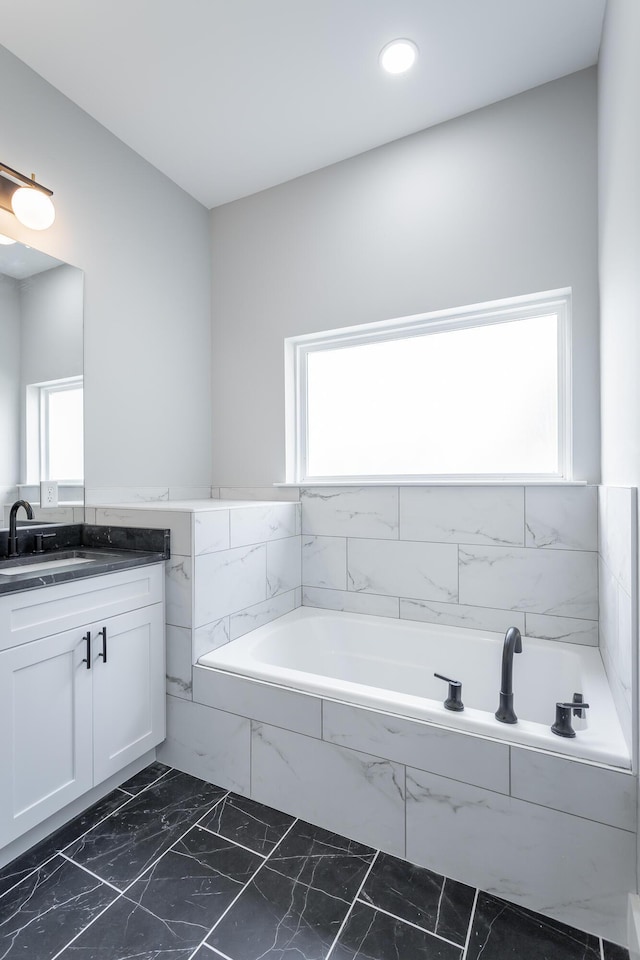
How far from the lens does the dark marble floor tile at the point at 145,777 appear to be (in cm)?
181

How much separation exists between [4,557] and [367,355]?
6.54 feet

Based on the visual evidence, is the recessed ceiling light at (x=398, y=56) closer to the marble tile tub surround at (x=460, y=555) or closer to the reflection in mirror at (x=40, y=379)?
the reflection in mirror at (x=40, y=379)

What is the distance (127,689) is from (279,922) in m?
0.91

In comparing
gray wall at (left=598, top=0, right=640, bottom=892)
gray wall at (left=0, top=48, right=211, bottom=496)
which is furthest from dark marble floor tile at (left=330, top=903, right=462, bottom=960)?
gray wall at (left=0, top=48, right=211, bottom=496)

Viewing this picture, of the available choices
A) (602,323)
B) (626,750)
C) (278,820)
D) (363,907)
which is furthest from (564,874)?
(602,323)

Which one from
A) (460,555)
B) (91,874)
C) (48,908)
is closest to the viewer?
(48,908)

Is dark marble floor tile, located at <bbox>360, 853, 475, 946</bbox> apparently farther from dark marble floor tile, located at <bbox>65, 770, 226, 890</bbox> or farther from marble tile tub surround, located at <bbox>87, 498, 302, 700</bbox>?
marble tile tub surround, located at <bbox>87, 498, 302, 700</bbox>

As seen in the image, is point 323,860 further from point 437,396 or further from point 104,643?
point 437,396

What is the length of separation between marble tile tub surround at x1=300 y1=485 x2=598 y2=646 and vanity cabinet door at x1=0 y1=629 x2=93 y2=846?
4.26 ft

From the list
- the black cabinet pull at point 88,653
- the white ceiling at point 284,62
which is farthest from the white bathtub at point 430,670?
the white ceiling at point 284,62

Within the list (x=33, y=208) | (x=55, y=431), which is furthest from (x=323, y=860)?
(x=33, y=208)

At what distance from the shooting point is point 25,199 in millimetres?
1902

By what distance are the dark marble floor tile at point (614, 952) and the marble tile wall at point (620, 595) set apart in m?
0.50

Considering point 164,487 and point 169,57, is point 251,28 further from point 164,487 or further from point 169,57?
point 164,487
